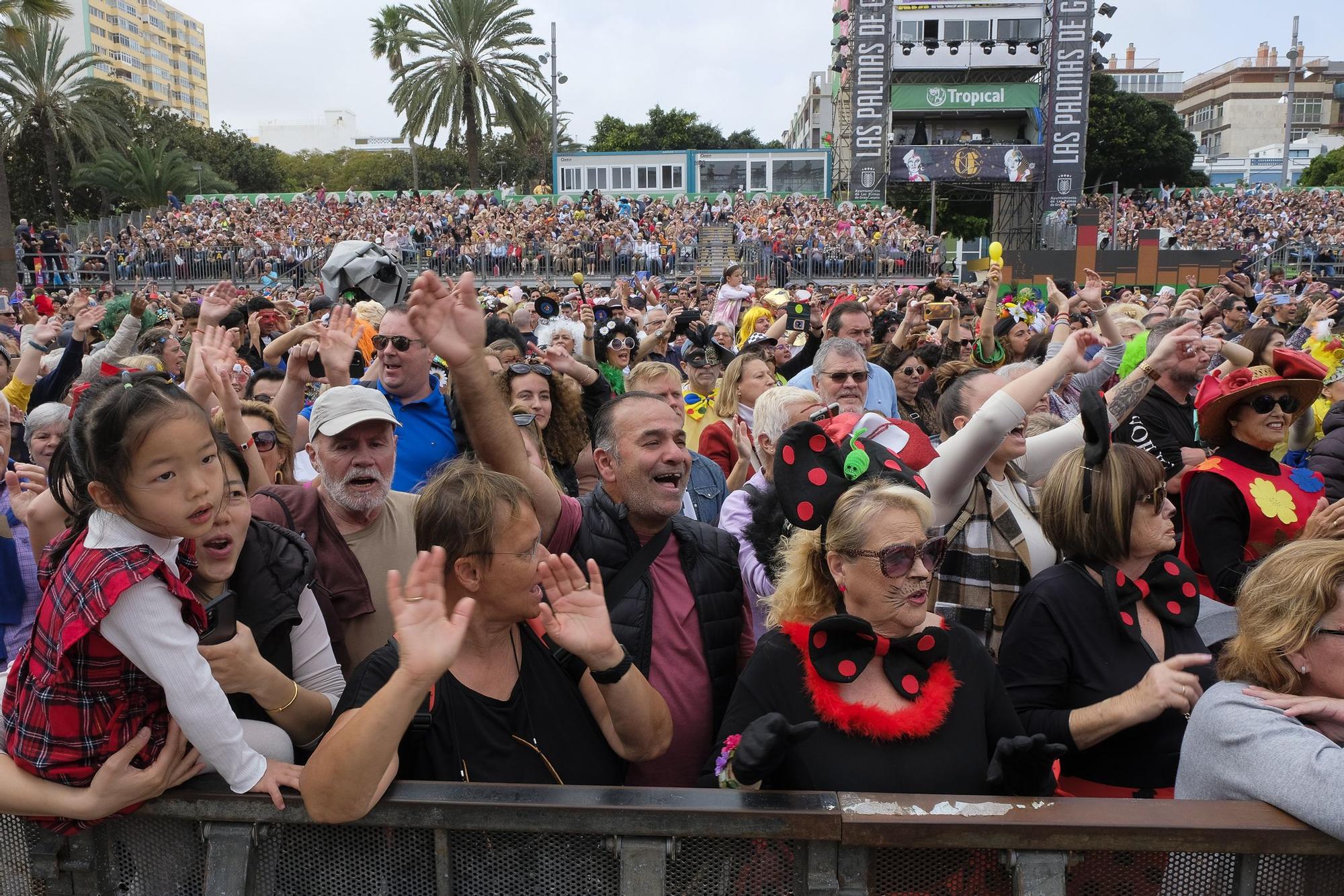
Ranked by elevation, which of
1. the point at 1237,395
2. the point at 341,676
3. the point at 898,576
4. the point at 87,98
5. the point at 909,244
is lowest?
the point at 341,676

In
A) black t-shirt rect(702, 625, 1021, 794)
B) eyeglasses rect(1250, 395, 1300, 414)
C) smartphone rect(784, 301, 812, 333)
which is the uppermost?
smartphone rect(784, 301, 812, 333)

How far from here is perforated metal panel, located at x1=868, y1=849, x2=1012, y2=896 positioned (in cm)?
180

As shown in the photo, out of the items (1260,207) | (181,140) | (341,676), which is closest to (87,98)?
(181,140)

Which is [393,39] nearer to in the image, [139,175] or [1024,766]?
[139,175]

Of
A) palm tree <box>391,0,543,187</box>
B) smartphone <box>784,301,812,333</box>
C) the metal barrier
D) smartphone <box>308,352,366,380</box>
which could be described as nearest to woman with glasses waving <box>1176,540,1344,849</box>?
the metal barrier

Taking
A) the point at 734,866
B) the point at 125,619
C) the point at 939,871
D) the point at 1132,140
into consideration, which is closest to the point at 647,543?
the point at 734,866

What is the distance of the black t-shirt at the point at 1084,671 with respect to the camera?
2.47 meters

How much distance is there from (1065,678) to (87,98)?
4458 centimetres

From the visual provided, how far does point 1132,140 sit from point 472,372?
59.2 metres

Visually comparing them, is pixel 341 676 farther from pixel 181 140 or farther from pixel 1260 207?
pixel 181 140

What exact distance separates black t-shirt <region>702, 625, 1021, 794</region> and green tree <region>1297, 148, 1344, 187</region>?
68167 mm

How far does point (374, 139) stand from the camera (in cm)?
12306

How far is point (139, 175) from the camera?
40250mm

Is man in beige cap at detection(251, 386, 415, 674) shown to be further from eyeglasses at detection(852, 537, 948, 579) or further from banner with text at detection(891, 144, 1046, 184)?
banner with text at detection(891, 144, 1046, 184)
